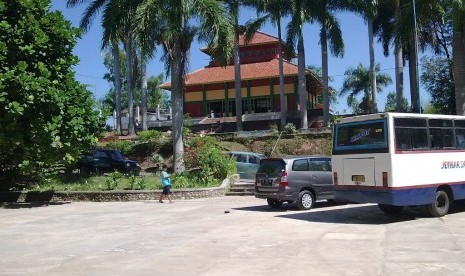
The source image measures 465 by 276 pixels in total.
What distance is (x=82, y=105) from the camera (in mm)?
19625

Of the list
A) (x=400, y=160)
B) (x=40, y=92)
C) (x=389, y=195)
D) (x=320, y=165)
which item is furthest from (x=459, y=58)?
(x=40, y=92)

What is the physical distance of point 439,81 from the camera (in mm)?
44219

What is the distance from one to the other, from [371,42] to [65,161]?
2575cm

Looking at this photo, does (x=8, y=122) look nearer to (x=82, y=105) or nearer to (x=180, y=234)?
(x=82, y=105)

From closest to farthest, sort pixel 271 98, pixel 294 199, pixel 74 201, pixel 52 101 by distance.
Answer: pixel 294 199 < pixel 52 101 < pixel 74 201 < pixel 271 98

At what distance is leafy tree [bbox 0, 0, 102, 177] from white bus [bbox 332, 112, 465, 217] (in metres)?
10.6

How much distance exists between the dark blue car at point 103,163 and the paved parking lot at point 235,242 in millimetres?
10429

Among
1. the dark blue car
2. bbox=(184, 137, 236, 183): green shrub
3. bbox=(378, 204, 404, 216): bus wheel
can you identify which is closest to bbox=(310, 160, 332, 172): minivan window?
bbox=(378, 204, 404, 216): bus wheel

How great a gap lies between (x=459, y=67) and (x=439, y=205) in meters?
16.7

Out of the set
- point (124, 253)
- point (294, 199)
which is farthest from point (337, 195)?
point (124, 253)

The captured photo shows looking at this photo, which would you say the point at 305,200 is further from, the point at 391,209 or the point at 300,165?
the point at 391,209

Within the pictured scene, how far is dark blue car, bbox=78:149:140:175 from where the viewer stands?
89.5ft

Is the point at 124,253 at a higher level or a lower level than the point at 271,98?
lower

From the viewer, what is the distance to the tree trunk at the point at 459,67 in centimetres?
2675
